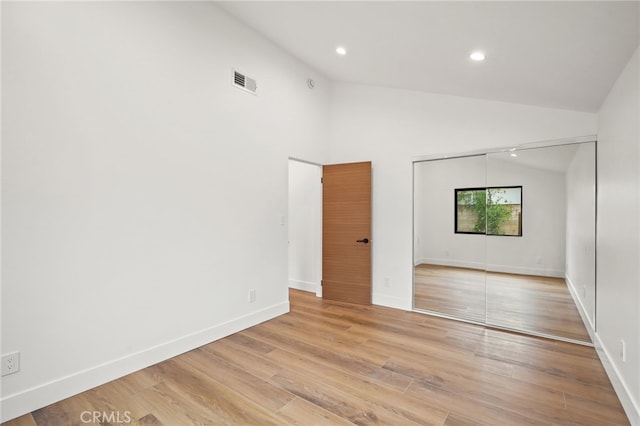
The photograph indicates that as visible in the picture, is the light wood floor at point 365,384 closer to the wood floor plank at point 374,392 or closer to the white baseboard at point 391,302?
the wood floor plank at point 374,392

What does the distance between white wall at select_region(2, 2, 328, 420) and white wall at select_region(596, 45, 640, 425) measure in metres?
3.23

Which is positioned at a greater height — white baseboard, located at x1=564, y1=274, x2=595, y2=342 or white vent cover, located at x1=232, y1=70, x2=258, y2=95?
white vent cover, located at x1=232, y1=70, x2=258, y2=95

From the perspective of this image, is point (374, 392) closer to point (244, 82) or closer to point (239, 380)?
point (239, 380)

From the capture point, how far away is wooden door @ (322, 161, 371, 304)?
4.54 m

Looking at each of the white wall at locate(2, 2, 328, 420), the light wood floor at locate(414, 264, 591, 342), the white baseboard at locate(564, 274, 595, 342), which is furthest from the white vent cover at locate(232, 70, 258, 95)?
the white baseboard at locate(564, 274, 595, 342)

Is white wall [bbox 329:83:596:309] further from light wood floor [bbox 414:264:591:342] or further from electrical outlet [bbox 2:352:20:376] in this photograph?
electrical outlet [bbox 2:352:20:376]

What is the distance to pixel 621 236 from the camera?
225 centimetres

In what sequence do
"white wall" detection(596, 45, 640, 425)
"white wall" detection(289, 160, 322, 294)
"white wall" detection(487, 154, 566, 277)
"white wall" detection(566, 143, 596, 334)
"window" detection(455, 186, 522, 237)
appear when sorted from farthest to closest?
"white wall" detection(289, 160, 322, 294) → "window" detection(455, 186, 522, 237) → "white wall" detection(487, 154, 566, 277) → "white wall" detection(566, 143, 596, 334) → "white wall" detection(596, 45, 640, 425)

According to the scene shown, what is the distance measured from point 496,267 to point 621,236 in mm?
1565

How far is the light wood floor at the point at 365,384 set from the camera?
2.05 m

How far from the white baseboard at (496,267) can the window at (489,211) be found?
1.29 ft

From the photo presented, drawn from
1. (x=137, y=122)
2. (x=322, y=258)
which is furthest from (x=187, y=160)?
(x=322, y=258)

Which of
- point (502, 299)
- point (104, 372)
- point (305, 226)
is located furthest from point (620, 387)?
point (305, 226)

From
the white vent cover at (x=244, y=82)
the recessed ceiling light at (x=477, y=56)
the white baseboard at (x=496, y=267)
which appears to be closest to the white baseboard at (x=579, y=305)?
the white baseboard at (x=496, y=267)
